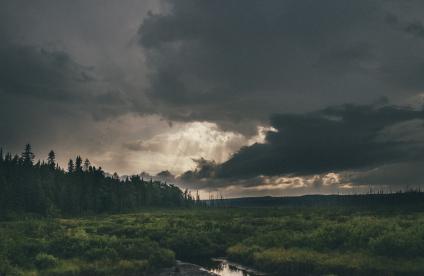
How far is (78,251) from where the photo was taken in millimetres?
42125

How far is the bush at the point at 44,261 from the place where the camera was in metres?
36.7

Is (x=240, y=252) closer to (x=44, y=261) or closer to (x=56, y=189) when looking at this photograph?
(x=44, y=261)

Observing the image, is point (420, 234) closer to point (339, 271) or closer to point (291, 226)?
point (339, 271)

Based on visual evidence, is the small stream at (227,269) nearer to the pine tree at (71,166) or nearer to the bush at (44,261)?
the bush at (44,261)

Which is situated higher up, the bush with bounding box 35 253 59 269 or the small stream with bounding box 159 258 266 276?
the bush with bounding box 35 253 59 269

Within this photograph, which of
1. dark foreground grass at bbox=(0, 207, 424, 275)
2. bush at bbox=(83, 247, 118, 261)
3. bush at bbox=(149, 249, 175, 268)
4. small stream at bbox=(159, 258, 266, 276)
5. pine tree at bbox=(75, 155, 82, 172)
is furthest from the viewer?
pine tree at bbox=(75, 155, 82, 172)

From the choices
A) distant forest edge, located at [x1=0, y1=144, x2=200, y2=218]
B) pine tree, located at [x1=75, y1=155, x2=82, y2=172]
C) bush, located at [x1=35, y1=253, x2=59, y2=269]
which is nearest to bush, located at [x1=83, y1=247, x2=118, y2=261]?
bush, located at [x1=35, y1=253, x2=59, y2=269]

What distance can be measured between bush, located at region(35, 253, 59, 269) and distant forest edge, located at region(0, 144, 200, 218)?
65282 mm

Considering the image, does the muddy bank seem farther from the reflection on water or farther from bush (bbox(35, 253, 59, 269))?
bush (bbox(35, 253, 59, 269))

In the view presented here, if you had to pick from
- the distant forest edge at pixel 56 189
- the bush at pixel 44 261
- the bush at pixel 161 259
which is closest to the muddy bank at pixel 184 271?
the bush at pixel 161 259

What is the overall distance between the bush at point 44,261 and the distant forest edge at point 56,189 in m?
65.3

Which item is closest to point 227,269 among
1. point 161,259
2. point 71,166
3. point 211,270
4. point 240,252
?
point 211,270

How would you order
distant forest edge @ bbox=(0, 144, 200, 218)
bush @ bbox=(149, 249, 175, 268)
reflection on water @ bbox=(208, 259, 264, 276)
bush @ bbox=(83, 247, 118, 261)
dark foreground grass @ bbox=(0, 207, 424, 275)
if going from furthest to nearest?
1. distant forest edge @ bbox=(0, 144, 200, 218)
2. bush @ bbox=(149, 249, 175, 268)
3. reflection on water @ bbox=(208, 259, 264, 276)
4. bush @ bbox=(83, 247, 118, 261)
5. dark foreground grass @ bbox=(0, 207, 424, 275)

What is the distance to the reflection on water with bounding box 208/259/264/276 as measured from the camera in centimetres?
4029
